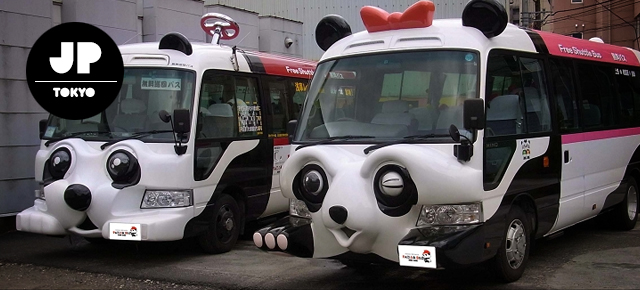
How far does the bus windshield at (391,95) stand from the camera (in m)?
6.18

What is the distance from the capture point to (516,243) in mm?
6582

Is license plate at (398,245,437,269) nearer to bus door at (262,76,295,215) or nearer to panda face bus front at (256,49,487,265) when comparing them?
panda face bus front at (256,49,487,265)

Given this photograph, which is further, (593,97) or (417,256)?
(593,97)

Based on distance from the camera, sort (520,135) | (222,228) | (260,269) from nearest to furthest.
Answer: (520,135) → (260,269) → (222,228)

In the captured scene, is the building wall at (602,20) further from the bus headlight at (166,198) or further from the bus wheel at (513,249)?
the bus headlight at (166,198)

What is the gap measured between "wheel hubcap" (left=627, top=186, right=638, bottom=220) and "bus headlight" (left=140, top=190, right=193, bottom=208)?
233 inches

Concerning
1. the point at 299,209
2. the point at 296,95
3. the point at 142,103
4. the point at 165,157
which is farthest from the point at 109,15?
the point at 299,209

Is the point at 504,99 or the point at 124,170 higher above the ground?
the point at 504,99

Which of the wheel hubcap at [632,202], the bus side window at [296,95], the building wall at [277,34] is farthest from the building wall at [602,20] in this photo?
the bus side window at [296,95]

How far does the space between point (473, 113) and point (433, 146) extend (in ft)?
1.43

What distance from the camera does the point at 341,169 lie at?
19.4 feet

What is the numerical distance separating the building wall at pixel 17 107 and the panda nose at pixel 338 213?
6515 millimetres

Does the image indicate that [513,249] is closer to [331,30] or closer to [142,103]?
[331,30]

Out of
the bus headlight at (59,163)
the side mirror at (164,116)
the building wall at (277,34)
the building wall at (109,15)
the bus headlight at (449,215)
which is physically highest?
the building wall at (277,34)
